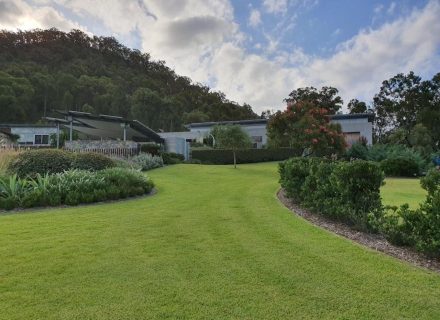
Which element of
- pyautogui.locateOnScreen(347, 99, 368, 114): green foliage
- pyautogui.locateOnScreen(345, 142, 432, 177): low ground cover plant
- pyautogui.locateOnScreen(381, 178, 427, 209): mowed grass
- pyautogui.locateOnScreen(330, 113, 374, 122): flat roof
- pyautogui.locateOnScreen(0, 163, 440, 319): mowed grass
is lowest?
pyautogui.locateOnScreen(0, 163, 440, 319): mowed grass

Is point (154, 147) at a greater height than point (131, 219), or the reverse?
point (154, 147)

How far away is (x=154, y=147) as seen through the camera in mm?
25375

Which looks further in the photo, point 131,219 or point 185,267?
point 131,219

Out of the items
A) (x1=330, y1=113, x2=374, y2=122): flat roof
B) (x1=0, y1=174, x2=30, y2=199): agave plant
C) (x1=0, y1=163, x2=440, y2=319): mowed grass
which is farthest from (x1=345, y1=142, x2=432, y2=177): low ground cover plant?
(x1=330, y1=113, x2=374, y2=122): flat roof

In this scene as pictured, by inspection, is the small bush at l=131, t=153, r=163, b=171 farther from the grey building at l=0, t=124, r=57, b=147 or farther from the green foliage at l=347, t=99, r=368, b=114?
the green foliage at l=347, t=99, r=368, b=114

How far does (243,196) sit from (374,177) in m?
4.79

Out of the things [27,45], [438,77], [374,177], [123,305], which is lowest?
[123,305]

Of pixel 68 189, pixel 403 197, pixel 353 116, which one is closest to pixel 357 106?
pixel 353 116

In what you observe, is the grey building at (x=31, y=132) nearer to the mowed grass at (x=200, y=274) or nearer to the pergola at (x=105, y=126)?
the pergola at (x=105, y=126)

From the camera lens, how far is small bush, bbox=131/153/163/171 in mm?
21266

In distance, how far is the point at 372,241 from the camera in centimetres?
584

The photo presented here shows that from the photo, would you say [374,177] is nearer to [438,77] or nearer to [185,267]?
[185,267]

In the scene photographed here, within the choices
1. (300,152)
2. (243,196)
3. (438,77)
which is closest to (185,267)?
(243,196)

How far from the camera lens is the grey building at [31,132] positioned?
125ft
